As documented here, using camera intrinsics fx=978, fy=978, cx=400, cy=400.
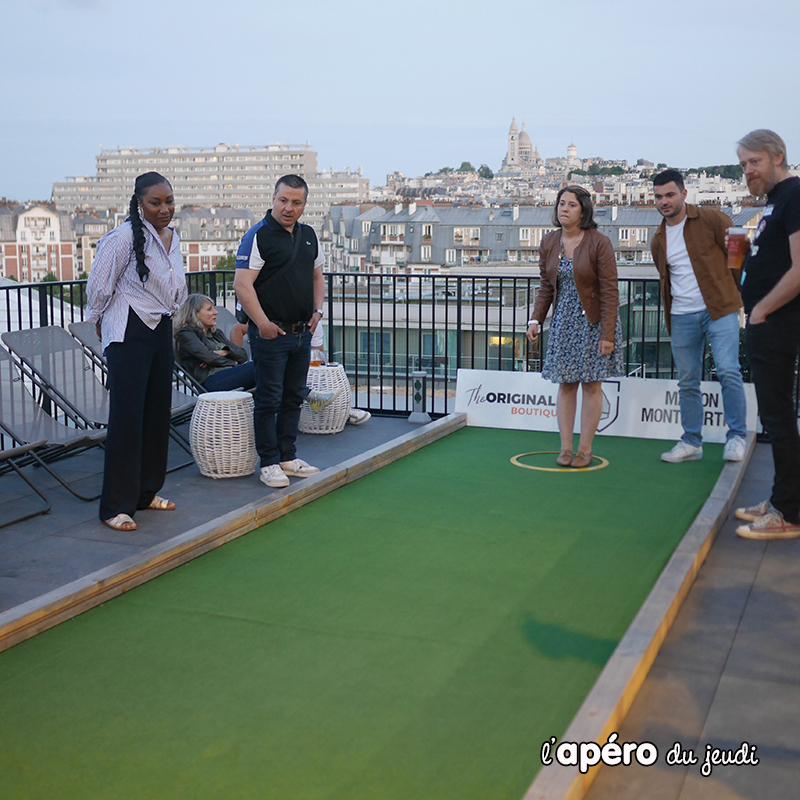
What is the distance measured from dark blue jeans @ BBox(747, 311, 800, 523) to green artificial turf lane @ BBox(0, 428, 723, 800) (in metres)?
0.63

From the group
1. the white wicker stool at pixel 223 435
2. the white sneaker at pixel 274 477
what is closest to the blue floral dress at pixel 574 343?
the white sneaker at pixel 274 477

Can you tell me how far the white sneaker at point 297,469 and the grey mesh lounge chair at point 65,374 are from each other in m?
0.82

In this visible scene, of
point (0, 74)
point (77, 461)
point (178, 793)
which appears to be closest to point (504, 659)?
point (178, 793)

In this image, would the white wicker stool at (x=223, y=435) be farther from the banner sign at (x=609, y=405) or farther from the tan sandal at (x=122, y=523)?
the banner sign at (x=609, y=405)

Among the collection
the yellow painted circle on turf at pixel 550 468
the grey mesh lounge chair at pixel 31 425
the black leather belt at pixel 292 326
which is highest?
the black leather belt at pixel 292 326

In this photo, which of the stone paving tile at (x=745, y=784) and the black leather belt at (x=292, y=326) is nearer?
the stone paving tile at (x=745, y=784)

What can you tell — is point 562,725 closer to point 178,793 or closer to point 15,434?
point 178,793

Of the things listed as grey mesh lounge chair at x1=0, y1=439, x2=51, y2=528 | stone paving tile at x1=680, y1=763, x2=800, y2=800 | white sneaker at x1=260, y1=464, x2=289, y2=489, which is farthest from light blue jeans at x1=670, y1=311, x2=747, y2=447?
grey mesh lounge chair at x1=0, y1=439, x2=51, y2=528

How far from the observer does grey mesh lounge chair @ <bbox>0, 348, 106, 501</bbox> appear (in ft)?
18.6

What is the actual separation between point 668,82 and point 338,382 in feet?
439

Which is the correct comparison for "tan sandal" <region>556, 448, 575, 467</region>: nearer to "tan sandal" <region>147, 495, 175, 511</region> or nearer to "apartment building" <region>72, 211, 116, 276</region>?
"tan sandal" <region>147, 495, 175, 511</region>

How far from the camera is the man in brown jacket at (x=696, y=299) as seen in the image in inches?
244

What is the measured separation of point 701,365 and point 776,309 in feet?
6.27

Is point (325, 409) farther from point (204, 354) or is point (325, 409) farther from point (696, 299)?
point (696, 299)
